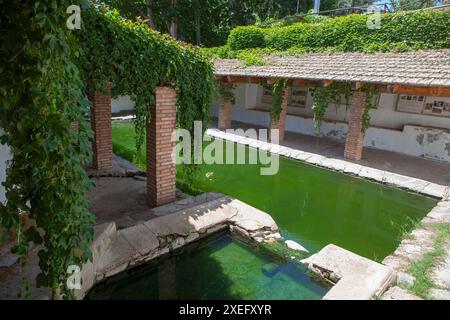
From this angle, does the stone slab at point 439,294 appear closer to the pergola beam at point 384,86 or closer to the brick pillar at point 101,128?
the pergola beam at point 384,86

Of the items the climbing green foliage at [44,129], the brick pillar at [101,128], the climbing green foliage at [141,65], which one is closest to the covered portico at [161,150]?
the climbing green foliage at [141,65]

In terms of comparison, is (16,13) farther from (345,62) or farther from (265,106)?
(265,106)

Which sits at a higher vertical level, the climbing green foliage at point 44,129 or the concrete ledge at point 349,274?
the climbing green foliage at point 44,129

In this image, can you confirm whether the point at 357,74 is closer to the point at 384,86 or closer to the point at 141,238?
the point at 384,86

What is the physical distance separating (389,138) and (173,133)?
27.7ft

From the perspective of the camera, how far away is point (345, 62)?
10.5m

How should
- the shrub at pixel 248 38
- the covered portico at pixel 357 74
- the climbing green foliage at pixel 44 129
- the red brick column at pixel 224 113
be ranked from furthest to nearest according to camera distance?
the shrub at pixel 248 38 < the red brick column at pixel 224 113 < the covered portico at pixel 357 74 < the climbing green foliage at pixel 44 129

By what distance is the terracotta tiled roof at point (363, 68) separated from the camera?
26.0ft

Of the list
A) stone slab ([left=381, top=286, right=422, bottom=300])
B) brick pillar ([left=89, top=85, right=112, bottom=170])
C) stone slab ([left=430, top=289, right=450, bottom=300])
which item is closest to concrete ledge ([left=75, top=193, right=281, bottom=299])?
stone slab ([left=381, top=286, right=422, bottom=300])

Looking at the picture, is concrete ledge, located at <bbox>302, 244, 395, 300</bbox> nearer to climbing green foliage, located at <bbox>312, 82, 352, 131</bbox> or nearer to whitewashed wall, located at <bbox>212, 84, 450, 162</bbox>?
climbing green foliage, located at <bbox>312, 82, 352, 131</bbox>

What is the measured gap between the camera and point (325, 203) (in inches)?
277

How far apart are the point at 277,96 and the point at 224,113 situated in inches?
124

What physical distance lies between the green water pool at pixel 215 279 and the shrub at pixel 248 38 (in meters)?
13.8
